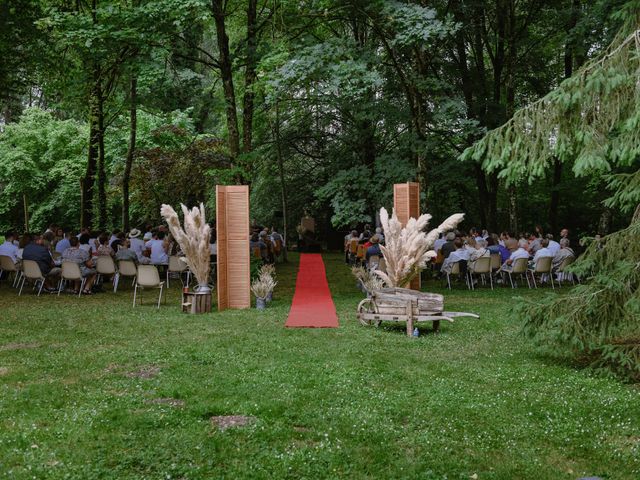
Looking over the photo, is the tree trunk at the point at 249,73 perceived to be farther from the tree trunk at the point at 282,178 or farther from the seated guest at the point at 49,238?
the tree trunk at the point at 282,178

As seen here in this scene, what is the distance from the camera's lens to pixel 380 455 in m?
4.49

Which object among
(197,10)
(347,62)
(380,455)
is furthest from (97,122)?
(380,455)

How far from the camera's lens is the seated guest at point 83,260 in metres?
A: 13.7

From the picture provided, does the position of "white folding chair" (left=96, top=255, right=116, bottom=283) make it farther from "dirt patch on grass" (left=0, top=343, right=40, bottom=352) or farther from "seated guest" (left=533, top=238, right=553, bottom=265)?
"seated guest" (left=533, top=238, right=553, bottom=265)

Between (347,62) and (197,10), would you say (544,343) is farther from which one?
(197,10)

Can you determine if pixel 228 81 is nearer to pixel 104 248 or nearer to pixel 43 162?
pixel 104 248

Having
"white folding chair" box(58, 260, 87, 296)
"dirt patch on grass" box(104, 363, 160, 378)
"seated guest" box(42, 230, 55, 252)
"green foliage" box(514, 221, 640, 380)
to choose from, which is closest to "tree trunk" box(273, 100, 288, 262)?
"seated guest" box(42, 230, 55, 252)

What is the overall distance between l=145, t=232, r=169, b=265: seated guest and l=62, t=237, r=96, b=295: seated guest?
1570 mm

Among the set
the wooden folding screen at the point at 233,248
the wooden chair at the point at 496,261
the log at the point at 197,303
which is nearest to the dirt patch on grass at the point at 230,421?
the log at the point at 197,303

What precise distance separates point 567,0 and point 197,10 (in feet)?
42.9

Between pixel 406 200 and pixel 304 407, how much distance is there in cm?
833

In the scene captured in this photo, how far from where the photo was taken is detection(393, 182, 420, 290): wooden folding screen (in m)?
13.3

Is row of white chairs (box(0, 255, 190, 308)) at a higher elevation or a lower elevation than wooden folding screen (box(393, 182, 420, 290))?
lower

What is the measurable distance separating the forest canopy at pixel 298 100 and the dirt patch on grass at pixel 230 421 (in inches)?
126
